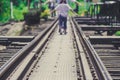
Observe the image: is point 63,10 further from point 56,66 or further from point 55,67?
point 55,67

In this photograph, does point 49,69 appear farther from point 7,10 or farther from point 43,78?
point 7,10

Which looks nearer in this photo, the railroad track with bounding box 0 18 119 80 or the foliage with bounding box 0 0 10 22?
the railroad track with bounding box 0 18 119 80

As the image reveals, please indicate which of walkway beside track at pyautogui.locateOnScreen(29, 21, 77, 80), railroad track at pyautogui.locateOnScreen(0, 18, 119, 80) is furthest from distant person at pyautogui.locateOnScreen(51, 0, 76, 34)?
railroad track at pyautogui.locateOnScreen(0, 18, 119, 80)

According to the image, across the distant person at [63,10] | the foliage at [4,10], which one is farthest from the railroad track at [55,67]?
the foliage at [4,10]

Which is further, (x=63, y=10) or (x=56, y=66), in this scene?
(x=63, y=10)

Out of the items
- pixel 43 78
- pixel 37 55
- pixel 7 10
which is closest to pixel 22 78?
pixel 43 78

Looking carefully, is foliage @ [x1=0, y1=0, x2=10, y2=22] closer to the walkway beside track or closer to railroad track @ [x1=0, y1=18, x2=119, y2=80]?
the walkway beside track

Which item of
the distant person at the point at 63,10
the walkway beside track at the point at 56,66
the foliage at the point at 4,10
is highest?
the distant person at the point at 63,10

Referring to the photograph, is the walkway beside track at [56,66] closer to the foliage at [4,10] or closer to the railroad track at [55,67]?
the railroad track at [55,67]

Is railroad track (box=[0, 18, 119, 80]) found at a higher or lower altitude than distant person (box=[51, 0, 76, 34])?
lower

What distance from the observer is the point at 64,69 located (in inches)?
377

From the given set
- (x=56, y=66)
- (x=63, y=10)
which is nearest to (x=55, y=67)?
(x=56, y=66)

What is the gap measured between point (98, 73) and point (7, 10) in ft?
176

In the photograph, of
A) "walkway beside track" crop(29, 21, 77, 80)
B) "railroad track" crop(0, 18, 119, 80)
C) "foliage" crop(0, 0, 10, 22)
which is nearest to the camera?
"railroad track" crop(0, 18, 119, 80)
